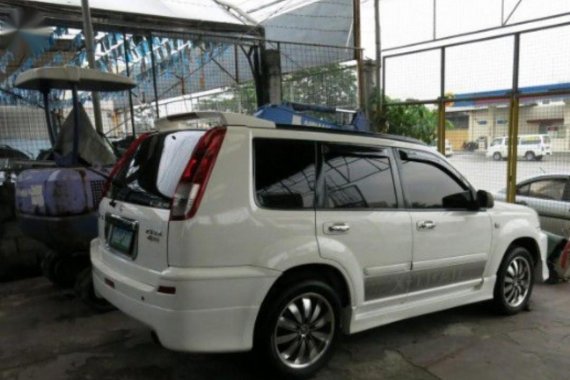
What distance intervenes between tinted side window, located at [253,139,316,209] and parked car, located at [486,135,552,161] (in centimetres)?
498

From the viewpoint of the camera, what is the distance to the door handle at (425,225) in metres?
3.87

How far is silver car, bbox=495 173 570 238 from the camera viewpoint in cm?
682

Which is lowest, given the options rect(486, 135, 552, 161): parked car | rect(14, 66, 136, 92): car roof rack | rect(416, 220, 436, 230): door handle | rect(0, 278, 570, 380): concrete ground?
rect(0, 278, 570, 380): concrete ground

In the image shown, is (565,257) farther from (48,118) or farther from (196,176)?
(48,118)

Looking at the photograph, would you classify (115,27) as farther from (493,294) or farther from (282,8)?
(493,294)

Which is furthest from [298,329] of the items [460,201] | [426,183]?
[460,201]

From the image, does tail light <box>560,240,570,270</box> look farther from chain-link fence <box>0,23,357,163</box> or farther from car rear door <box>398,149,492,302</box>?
chain-link fence <box>0,23,357,163</box>

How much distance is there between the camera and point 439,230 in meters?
4.01

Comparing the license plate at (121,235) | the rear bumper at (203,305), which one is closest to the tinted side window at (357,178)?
the rear bumper at (203,305)

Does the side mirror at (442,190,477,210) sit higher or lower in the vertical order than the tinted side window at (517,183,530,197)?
higher

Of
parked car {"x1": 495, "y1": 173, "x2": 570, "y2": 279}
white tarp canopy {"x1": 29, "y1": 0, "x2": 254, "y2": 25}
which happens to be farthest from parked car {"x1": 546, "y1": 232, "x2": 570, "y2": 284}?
white tarp canopy {"x1": 29, "y1": 0, "x2": 254, "y2": 25}

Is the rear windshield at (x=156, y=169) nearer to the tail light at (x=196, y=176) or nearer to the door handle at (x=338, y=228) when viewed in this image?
the tail light at (x=196, y=176)

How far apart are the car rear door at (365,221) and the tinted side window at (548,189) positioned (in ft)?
14.1

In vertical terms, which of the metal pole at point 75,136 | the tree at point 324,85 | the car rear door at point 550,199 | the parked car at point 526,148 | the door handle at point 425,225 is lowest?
the car rear door at point 550,199
